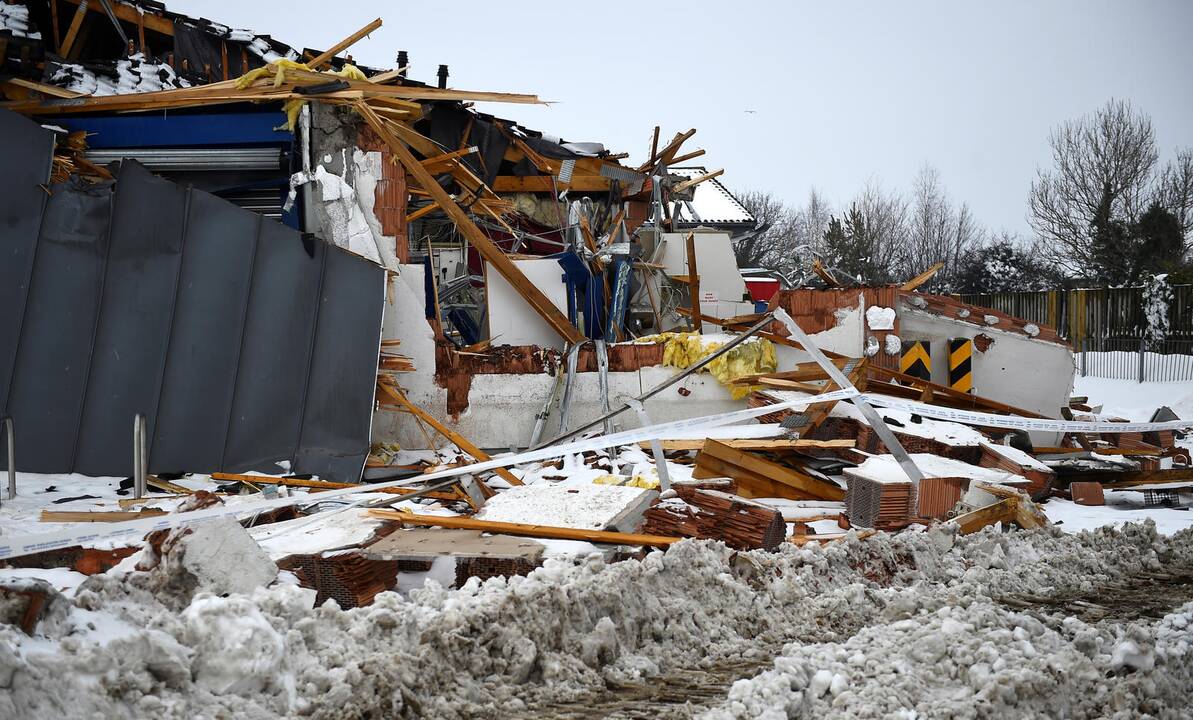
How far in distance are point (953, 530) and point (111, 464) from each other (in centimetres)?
702

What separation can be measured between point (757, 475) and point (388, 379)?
407cm

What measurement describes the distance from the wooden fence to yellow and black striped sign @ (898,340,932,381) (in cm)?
1283

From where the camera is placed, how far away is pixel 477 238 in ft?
35.5

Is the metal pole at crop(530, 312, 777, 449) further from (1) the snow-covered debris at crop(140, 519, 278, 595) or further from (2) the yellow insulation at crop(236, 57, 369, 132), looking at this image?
(1) the snow-covered debris at crop(140, 519, 278, 595)

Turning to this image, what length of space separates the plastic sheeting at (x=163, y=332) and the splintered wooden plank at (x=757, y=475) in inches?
133

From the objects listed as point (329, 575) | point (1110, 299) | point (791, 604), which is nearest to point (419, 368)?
point (329, 575)

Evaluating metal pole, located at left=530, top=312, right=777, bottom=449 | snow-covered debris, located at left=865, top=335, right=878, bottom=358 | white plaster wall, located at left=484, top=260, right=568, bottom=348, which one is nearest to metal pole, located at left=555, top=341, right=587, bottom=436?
metal pole, located at left=530, top=312, right=777, bottom=449

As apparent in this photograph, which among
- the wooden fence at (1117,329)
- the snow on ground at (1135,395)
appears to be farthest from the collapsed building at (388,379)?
the wooden fence at (1117,329)

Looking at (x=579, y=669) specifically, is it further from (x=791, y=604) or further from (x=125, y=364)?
(x=125, y=364)

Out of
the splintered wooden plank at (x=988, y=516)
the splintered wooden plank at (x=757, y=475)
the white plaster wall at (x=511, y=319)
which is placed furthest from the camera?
the white plaster wall at (x=511, y=319)

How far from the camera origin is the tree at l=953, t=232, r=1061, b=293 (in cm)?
3316

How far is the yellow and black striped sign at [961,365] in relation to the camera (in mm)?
10500

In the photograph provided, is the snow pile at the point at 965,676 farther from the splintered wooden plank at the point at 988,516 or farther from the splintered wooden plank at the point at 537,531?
the splintered wooden plank at the point at 988,516

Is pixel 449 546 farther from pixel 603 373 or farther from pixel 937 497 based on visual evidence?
pixel 603 373
